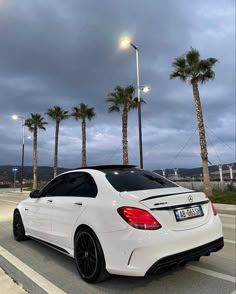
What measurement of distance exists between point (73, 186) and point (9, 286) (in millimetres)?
1744

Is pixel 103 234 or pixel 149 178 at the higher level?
pixel 149 178

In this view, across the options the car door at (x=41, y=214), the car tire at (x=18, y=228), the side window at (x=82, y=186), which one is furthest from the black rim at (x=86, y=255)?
the car tire at (x=18, y=228)

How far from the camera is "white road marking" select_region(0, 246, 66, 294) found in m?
4.10

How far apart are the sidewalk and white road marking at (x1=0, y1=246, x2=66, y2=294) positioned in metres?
0.23

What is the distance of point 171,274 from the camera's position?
15.0ft

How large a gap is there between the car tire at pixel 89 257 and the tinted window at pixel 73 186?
24.0 inches

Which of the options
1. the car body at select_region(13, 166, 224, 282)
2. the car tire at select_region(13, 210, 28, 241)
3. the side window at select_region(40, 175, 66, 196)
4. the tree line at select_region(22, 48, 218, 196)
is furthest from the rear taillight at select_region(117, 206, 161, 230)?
the tree line at select_region(22, 48, 218, 196)

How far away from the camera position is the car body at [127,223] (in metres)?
3.69

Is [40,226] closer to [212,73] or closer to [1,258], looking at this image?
[1,258]

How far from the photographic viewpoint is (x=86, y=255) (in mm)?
4309

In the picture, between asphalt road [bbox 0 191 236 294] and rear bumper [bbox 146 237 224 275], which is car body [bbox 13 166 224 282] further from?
asphalt road [bbox 0 191 236 294]

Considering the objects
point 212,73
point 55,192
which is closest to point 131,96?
point 212,73

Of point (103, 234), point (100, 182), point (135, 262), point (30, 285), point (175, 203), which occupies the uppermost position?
point (100, 182)

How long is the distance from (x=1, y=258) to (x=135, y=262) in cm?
317
